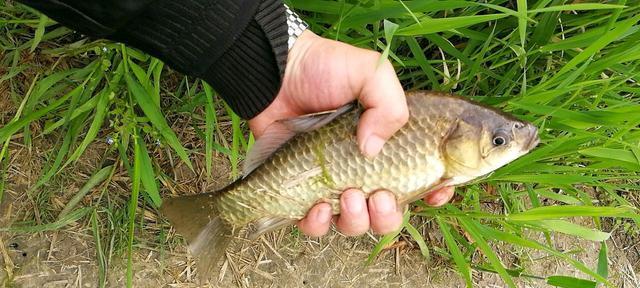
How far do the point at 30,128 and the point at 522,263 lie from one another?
1.92 meters

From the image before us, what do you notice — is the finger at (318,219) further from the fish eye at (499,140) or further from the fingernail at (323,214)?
the fish eye at (499,140)

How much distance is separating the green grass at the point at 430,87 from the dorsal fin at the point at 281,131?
1.01 ft

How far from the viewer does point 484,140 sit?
62.5 inches

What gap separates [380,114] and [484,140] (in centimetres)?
26

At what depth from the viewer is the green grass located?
183 cm

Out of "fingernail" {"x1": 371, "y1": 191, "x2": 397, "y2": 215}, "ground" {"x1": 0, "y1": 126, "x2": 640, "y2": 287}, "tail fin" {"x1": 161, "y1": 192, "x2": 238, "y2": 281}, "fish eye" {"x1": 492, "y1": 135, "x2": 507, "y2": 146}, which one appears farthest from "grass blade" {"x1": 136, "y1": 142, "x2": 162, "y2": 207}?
"fish eye" {"x1": 492, "y1": 135, "x2": 507, "y2": 146}

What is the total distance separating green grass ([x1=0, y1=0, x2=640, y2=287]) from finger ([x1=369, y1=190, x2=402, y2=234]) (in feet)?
1.28

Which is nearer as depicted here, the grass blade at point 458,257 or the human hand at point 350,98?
the human hand at point 350,98

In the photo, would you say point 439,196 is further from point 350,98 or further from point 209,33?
point 209,33

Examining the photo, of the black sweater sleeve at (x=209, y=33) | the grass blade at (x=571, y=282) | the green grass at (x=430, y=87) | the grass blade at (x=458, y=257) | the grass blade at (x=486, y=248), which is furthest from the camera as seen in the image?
the grass blade at (x=458, y=257)

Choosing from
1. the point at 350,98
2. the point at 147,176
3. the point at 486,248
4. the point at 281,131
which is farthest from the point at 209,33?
the point at 486,248

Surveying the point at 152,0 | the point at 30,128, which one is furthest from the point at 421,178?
the point at 30,128

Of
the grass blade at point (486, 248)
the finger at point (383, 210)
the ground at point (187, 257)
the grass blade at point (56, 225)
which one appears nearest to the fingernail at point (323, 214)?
the finger at point (383, 210)

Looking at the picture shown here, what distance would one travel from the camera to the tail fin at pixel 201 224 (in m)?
1.83
